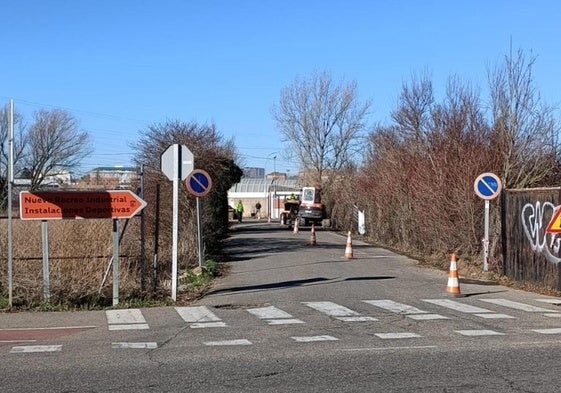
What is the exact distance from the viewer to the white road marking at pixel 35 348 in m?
8.69

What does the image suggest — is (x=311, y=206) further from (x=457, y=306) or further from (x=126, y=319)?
(x=126, y=319)

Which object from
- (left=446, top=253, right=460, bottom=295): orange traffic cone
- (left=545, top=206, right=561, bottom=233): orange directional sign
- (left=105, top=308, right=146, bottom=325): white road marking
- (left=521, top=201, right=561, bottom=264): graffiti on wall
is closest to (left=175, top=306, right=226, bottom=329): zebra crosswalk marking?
(left=105, top=308, right=146, bottom=325): white road marking

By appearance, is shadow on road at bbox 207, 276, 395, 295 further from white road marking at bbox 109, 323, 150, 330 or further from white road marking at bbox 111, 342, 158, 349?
white road marking at bbox 111, 342, 158, 349

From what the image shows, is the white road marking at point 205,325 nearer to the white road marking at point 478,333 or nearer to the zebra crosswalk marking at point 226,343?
the zebra crosswalk marking at point 226,343

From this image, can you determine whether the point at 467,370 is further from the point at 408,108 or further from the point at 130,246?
the point at 408,108

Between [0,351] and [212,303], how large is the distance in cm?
504

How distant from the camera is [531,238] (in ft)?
51.4

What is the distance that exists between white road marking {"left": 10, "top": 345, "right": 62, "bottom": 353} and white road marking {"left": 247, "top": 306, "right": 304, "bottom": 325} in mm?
3406

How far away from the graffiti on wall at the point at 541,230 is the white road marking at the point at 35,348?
34.5ft

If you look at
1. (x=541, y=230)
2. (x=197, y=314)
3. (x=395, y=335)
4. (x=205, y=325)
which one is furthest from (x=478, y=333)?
(x=541, y=230)

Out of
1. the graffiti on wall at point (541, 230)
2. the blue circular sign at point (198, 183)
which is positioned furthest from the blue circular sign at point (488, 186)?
the blue circular sign at point (198, 183)

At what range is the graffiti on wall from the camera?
47.9 feet

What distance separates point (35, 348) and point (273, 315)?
4156 mm

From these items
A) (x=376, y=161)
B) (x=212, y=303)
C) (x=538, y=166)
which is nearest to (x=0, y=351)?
(x=212, y=303)
